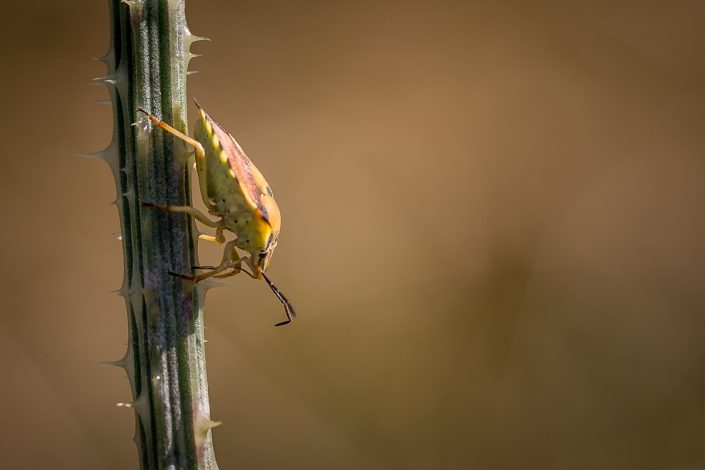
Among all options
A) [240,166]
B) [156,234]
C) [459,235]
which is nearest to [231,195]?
[240,166]

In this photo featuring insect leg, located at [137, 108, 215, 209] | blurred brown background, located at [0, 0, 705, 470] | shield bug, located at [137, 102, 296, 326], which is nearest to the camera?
insect leg, located at [137, 108, 215, 209]

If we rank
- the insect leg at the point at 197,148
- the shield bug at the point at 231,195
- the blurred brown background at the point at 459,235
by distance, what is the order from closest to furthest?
the insect leg at the point at 197,148 < the shield bug at the point at 231,195 < the blurred brown background at the point at 459,235

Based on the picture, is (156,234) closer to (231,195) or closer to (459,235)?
(231,195)

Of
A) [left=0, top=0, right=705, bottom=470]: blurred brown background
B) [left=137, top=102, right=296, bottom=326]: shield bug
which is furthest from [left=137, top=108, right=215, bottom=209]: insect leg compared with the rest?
[left=0, top=0, right=705, bottom=470]: blurred brown background

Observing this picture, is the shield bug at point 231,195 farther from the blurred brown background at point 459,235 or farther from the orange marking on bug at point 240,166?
the blurred brown background at point 459,235

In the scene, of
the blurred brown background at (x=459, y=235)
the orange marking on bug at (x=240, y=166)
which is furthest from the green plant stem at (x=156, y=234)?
the blurred brown background at (x=459, y=235)

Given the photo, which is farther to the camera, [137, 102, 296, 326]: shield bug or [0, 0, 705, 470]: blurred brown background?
[0, 0, 705, 470]: blurred brown background

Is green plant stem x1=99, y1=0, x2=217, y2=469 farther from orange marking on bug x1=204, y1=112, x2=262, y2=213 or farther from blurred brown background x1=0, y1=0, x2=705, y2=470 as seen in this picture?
blurred brown background x1=0, y1=0, x2=705, y2=470
